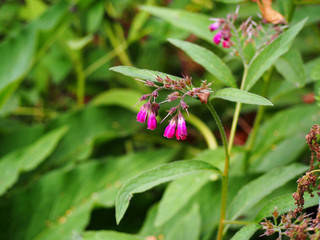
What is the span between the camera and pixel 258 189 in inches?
44.3

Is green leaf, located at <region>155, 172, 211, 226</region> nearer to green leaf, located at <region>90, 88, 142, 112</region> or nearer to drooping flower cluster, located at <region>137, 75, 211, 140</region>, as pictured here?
drooping flower cluster, located at <region>137, 75, 211, 140</region>

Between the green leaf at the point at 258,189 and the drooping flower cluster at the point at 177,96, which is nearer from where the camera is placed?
the drooping flower cluster at the point at 177,96

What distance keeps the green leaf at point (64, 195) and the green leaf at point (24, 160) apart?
0.36 ft

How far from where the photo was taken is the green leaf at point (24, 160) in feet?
5.51

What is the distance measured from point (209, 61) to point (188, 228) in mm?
540

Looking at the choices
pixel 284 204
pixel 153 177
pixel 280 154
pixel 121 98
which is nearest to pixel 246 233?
pixel 284 204

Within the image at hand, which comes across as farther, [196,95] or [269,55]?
[269,55]

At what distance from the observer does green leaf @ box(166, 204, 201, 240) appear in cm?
134

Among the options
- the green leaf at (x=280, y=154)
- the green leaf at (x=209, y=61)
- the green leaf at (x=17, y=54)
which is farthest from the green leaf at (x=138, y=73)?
the green leaf at (x=17, y=54)

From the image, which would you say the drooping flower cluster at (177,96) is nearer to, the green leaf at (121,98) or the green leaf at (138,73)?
the green leaf at (138,73)

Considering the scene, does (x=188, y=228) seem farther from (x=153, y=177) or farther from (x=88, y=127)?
(x=88, y=127)

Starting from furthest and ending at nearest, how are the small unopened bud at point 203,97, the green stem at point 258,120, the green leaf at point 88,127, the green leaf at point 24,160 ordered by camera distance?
the green leaf at point 88,127 → the green leaf at point 24,160 → the green stem at point 258,120 → the small unopened bud at point 203,97

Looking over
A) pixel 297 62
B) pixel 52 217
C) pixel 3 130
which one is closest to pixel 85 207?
pixel 52 217

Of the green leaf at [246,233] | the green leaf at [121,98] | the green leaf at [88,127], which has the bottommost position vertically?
the green leaf at [246,233]
